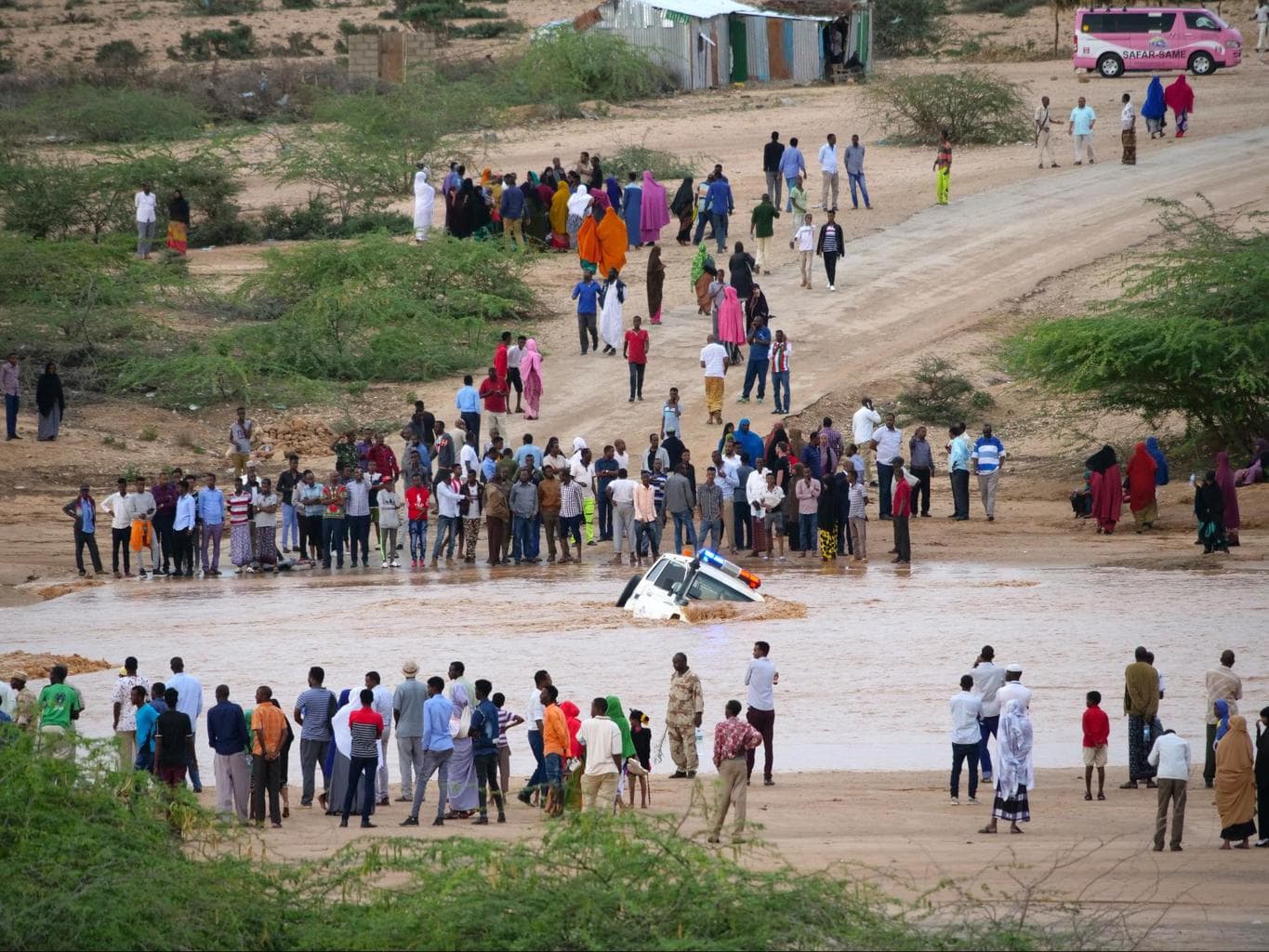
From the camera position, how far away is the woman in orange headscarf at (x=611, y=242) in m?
32.2

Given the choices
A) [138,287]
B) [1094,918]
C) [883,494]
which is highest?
[138,287]

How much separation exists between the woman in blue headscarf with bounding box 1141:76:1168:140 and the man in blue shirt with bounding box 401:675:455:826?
31.5 meters

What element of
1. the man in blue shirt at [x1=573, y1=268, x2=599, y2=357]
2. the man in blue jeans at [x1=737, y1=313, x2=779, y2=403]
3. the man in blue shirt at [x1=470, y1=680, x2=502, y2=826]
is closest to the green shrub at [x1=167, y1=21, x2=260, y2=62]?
the man in blue shirt at [x1=573, y1=268, x2=599, y2=357]

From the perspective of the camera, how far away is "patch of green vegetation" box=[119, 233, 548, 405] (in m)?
30.9

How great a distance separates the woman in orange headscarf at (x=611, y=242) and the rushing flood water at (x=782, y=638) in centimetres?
1003

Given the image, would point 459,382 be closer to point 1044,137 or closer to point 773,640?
point 773,640

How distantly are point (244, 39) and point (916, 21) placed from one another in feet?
76.7

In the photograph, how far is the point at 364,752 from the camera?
14.2 meters

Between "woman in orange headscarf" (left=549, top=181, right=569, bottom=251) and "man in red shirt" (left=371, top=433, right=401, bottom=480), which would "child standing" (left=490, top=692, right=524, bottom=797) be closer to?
"man in red shirt" (left=371, top=433, right=401, bottom=480)

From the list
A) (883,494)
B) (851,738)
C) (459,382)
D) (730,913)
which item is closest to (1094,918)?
(730,913)

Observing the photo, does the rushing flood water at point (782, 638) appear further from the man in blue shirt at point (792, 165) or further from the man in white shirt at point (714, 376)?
the man in blue shirt at point (792, 165)

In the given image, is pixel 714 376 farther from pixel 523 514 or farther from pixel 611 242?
pixel 611 242

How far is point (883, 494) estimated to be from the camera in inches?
986

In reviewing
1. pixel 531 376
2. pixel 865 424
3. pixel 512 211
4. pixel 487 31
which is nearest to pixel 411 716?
pixel 865 424
